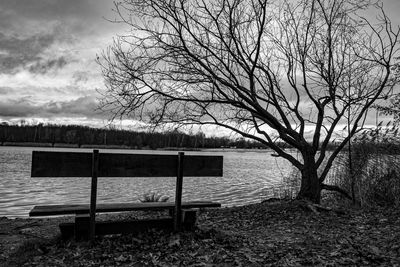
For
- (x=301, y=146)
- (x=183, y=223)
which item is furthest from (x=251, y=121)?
(x=183, y=223)

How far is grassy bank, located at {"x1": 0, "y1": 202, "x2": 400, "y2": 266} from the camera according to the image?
15.9 feet

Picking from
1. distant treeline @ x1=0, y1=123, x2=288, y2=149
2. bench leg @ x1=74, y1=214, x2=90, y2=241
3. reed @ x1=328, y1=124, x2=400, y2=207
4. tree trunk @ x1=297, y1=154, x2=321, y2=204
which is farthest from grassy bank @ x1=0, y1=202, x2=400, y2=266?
distant treeline @ x1=0, y1=123, x2=288, y2=149

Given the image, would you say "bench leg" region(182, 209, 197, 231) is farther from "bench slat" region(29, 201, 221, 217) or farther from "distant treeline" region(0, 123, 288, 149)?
"distant treeline" region(0, 123, 288, 149)

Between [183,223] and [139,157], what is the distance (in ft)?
4.48

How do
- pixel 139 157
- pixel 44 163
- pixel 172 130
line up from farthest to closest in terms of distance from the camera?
pixel 172 130 → pixel 139 157 → pixel 44 163

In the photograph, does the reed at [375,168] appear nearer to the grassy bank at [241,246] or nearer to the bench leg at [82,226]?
the grassy bank at [241,246]

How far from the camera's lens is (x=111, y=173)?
5629 mm

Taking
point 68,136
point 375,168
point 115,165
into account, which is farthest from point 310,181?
point 68,136

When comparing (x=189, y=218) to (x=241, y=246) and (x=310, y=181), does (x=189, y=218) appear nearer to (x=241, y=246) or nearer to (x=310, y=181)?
(x=241, y=246)

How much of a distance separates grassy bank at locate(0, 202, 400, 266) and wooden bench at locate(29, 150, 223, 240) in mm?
185

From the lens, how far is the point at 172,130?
30.5ft

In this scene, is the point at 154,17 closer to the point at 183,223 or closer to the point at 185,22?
the point at 185,22

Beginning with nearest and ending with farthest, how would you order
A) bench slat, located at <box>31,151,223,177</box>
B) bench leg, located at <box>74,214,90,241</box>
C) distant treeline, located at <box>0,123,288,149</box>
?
bench slat, located at <box>31,151,223,177</box> → bench leg, located at <box>74,214,90,241</box> → distant treeline, located at <box>0,123,288,149</box>

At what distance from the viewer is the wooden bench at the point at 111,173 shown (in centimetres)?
534
